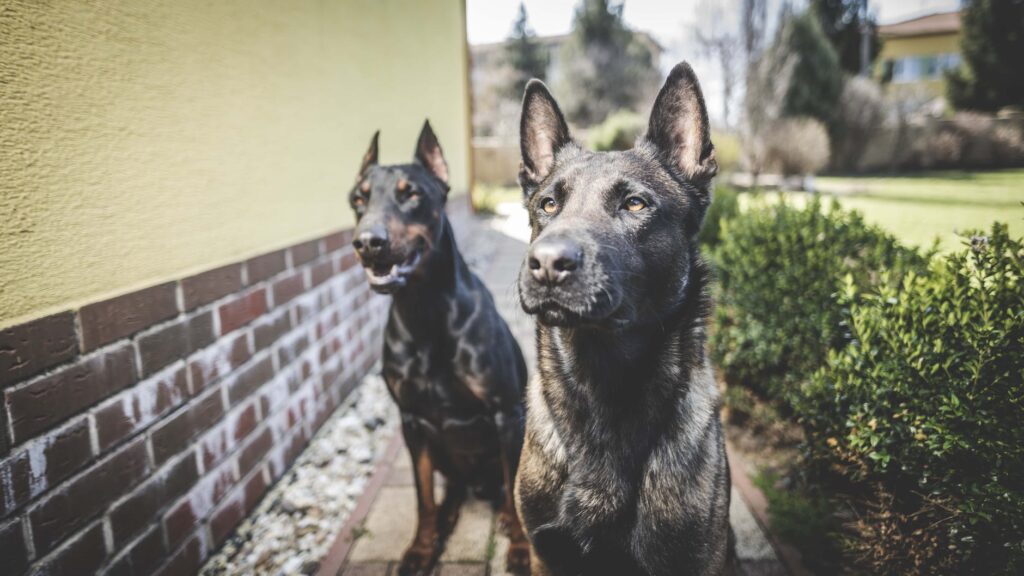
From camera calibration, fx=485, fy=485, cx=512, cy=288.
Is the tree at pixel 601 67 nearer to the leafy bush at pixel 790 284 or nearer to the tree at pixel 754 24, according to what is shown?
the tree at pixel 754 24

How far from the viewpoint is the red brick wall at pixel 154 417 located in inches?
63.7

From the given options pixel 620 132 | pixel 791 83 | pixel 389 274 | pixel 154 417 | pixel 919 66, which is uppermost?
pixel 919 66

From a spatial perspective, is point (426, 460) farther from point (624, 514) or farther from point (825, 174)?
point (825, 174)

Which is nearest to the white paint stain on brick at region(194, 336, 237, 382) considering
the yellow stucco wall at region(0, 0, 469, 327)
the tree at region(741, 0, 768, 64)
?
the yellow stucco wall at region(0, 0, 469, 327)

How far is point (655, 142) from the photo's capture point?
2043 mm

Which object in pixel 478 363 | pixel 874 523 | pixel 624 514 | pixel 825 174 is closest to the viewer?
pixel 624 514

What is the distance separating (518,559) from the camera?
236 centimetres

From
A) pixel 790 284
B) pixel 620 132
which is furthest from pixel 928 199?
pixel 790 284

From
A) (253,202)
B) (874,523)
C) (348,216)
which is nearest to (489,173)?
(348,216)

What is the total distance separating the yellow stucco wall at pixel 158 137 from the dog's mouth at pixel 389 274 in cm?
88

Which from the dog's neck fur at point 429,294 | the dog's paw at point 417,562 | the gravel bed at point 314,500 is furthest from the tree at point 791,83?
the dog's paw at point 417,562

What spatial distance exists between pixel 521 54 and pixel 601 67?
21.0ft

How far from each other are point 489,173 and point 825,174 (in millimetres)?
13675

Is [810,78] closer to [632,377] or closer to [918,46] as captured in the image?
[918,46]
